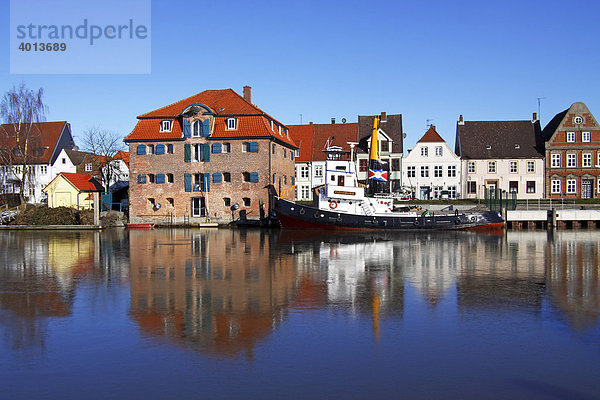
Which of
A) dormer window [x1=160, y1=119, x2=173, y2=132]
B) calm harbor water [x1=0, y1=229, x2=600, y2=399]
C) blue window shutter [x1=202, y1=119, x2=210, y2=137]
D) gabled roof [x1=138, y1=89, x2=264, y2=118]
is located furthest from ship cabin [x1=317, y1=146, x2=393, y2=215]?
calm harbor water [x1=0, y1=229, x2=600, y2=399]

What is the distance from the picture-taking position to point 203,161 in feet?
143

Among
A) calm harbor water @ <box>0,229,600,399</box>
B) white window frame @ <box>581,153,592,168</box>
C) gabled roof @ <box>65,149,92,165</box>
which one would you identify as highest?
gabled roof @ <box>65,149,92,165</box>

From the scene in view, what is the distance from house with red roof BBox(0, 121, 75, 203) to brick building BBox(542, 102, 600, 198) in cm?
4920

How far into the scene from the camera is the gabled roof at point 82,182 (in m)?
48.1

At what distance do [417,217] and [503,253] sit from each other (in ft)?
40.3

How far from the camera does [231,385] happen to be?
26.5ft

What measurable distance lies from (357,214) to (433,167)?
2136 cm

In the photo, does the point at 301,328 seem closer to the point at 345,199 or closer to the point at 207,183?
the point at 345,199

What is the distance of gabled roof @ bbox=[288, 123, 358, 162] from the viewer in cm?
5584

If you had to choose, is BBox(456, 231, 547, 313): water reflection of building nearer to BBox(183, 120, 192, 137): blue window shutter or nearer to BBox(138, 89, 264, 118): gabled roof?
BBox(138, 89, 264, 118): gabled roof

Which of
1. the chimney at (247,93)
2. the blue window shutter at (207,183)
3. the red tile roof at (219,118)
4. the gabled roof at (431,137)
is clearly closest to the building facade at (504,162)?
the gabled roof at (431,137)

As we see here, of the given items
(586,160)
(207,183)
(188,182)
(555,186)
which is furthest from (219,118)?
(586,160)

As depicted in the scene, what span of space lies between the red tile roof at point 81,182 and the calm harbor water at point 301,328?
2766 centimetres

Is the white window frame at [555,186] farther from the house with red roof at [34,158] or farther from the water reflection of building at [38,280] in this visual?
the house with red roof at [34,158]
